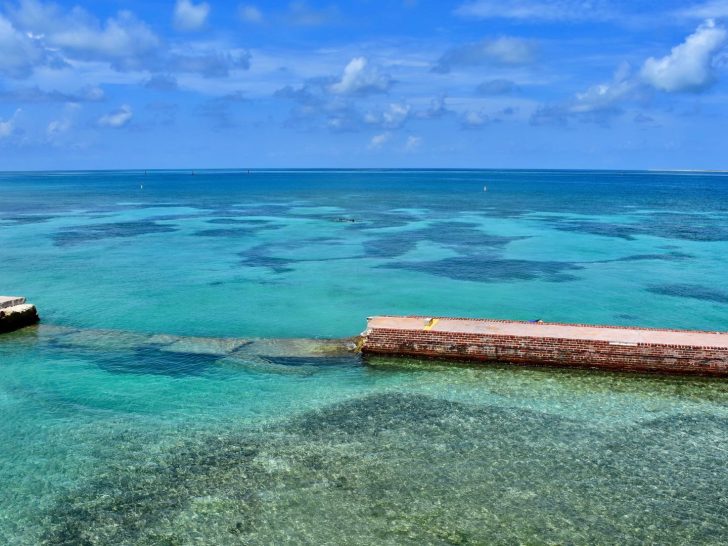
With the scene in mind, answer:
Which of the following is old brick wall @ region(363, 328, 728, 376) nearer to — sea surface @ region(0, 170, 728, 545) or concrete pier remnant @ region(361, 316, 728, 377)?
concrete pier remnant @ region(361, 316, 728, 377)

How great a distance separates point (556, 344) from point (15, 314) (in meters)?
16.2

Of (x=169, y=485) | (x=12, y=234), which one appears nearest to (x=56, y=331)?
(x=169, y=485)

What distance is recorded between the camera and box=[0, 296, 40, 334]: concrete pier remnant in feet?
63.8

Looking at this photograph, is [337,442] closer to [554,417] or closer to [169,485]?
[169,485]

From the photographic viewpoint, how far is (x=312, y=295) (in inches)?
973

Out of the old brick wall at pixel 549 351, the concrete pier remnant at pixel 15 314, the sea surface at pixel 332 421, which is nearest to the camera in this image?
the sea surface at pixel 332 421

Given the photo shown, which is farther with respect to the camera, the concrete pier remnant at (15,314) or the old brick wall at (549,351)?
the concrete pier remnant at (15,314)

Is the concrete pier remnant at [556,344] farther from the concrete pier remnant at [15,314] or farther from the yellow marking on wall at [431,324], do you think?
the concrete pier remnant at [15,314]

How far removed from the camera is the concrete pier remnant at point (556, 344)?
603 inches

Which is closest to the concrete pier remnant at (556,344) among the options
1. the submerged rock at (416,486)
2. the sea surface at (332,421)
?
the sea surface at (332,421)

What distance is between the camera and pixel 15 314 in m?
19.6

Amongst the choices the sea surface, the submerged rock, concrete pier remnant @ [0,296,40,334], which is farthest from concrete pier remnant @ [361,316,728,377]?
concrete pier remnant @ [0,296,40,334]

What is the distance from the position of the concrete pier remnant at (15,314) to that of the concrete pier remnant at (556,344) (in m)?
11.1

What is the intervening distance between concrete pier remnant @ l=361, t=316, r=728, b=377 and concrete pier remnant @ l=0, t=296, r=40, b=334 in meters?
11.1
